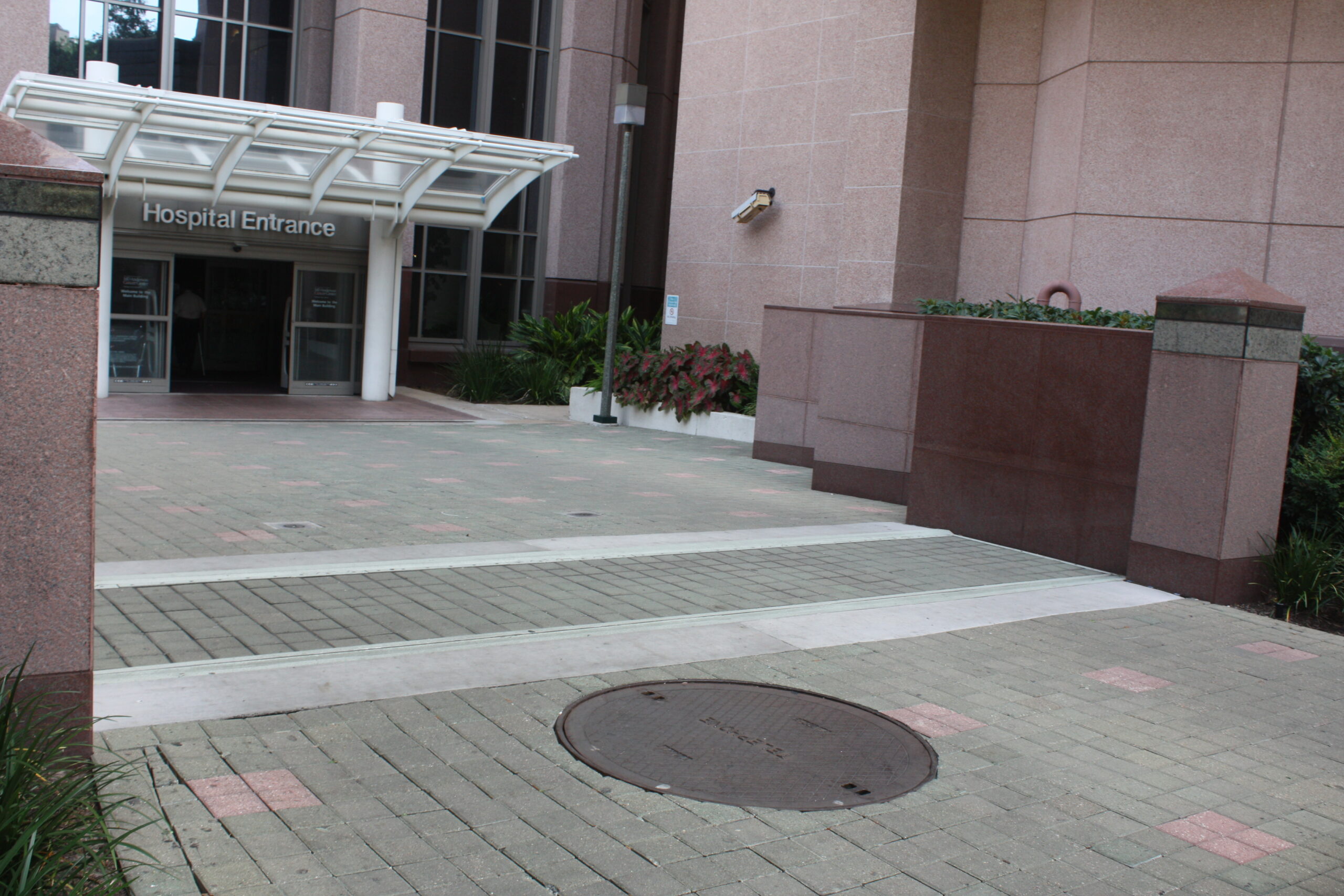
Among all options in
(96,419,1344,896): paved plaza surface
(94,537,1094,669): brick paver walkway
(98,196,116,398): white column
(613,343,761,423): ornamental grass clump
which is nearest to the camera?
(96,419,1344,896): paved plaza surface

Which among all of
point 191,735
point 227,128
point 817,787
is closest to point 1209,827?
point 817,787

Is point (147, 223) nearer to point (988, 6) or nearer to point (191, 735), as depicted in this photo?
point (988, 6)

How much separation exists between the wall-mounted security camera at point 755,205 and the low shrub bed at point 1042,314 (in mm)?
5058

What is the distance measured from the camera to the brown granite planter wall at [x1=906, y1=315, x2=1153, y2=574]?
854cm

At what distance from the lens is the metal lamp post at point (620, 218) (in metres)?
17.9

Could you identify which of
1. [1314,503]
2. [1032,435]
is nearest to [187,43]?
[1032,435]

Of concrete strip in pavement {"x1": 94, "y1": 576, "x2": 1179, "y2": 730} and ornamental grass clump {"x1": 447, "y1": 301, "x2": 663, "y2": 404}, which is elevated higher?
ornamental grass clump {"x1": 447, "y1": 301, "x2": 663, "y2": 404}

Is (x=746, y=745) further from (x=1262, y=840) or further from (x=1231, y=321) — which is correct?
(x=1231, y=321)

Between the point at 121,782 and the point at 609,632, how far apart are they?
2726mm

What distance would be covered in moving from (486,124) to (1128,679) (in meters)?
21.4

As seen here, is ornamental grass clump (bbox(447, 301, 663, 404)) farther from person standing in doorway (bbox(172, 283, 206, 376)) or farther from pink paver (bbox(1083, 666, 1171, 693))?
pink paver (bbox(1083, 666, 1171, 693))

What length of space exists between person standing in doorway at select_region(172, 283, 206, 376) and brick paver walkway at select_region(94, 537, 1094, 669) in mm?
18917

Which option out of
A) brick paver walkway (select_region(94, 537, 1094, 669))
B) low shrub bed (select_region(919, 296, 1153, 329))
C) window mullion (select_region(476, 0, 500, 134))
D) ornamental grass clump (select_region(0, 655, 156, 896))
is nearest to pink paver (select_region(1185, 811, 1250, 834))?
brick paver walkway (select_region(94, 537, 1094, 669))

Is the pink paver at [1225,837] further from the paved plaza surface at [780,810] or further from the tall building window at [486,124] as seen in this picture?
the tall building window at [486,124]
